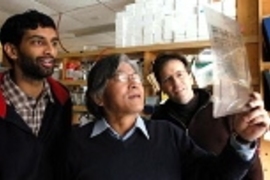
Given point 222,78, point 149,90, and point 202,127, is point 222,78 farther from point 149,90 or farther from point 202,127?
point 149,90

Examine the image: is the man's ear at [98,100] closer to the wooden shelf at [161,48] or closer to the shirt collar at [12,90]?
the shirt collar at [12,90]

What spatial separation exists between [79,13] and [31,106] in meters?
2.97

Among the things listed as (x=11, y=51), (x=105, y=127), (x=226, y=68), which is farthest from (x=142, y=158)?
(x=11, y=51)

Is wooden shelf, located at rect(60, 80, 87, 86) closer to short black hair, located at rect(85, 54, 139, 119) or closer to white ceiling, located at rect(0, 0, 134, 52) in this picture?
white ceiling, located at rect(0, 0, 134, 52)

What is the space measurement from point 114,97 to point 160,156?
0.91 feet

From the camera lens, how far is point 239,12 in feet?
4.11

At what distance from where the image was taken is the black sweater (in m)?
0.94

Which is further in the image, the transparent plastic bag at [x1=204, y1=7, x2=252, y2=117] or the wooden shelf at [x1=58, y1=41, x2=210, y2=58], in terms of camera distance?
the wooden shelf at [x1=58, y1=41, x2=210, y2=58]

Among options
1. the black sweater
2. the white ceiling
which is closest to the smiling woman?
the black sweater

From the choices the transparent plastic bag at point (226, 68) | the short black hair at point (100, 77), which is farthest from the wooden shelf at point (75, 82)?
the transparent plastic bag at point (226, 68)

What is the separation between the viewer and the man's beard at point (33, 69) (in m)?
1.36

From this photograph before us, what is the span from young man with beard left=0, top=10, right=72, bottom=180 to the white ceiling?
1.57m

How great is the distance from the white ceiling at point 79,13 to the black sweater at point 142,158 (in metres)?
2.12

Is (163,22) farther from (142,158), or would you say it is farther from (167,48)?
(142,158)
